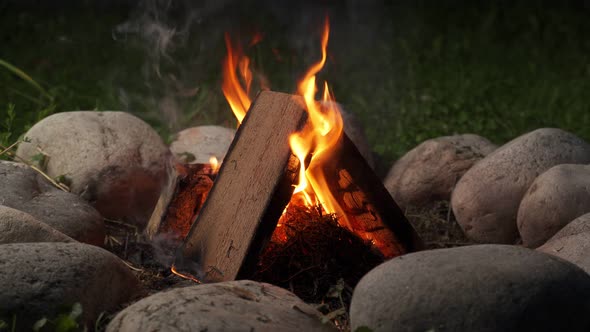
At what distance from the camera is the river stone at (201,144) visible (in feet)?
19.8

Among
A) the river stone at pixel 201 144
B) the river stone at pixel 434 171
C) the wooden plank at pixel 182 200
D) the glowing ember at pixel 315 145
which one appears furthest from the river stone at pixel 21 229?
the river stone at pixel 434 171

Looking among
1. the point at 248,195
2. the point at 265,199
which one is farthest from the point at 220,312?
the point at 248,195

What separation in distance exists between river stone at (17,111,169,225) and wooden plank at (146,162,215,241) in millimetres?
835

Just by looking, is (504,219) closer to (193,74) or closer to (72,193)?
(72,193)

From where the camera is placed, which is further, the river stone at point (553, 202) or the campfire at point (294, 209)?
the river stone at point (553, 202)

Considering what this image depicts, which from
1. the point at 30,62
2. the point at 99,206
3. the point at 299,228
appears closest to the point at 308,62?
the point at 30,62

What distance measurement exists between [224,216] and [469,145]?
2.63 meters

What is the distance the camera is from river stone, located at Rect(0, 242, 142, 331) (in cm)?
315

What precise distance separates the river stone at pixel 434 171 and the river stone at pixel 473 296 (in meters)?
2.75

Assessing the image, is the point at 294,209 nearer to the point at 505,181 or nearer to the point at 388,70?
the point at 505,181

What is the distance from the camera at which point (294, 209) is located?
415 cm

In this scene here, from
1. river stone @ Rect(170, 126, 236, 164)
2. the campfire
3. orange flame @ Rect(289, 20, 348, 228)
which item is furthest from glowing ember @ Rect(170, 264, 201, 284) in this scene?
river stone @ Rect(170, 126, 236, 164)

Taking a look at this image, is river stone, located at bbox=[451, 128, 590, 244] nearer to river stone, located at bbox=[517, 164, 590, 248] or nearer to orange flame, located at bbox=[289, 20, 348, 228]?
river stone, located at bbox=[517, 164, 590, 248]

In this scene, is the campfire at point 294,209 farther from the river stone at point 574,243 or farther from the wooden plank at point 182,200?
the river stone at point 574,243
